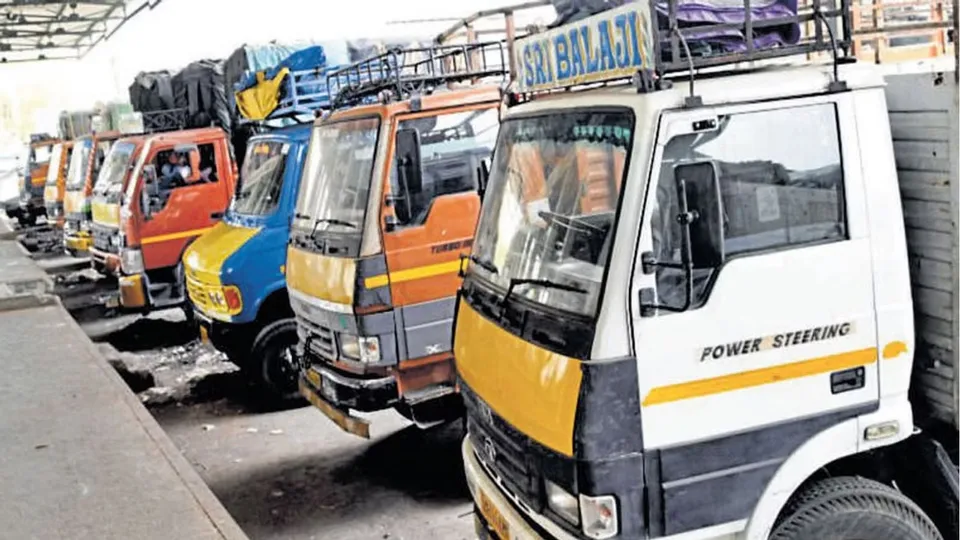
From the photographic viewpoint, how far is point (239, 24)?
1814 cm

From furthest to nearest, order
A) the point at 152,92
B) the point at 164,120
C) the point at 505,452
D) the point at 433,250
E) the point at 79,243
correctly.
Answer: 1. the point at 79,243
2. the point at 152,92
3. the point at 164,120
4. the point at 433,250
5. the point at 505,452

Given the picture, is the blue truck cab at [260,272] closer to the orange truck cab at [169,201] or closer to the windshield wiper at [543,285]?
the orange truck cab at [169,201]

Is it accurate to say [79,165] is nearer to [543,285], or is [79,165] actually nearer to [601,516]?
[543,285]

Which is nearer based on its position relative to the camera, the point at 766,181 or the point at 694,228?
the point at 694,228

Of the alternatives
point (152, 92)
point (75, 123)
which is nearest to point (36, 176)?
point (75, 123)

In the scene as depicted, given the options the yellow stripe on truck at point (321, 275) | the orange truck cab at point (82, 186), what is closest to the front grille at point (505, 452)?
the yellow stripe on truck at point (321, 275)

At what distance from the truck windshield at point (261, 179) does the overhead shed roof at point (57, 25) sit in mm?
13643

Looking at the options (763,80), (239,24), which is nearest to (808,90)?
(763,80)

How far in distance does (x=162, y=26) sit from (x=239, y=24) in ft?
16.6

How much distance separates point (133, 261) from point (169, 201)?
2.45ft

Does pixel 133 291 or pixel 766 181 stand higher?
pixel 766 181

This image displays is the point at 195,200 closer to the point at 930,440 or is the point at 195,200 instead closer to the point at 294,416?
the point at 294,416

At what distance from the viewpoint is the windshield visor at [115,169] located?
35.2 ft

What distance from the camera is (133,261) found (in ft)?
31.2
